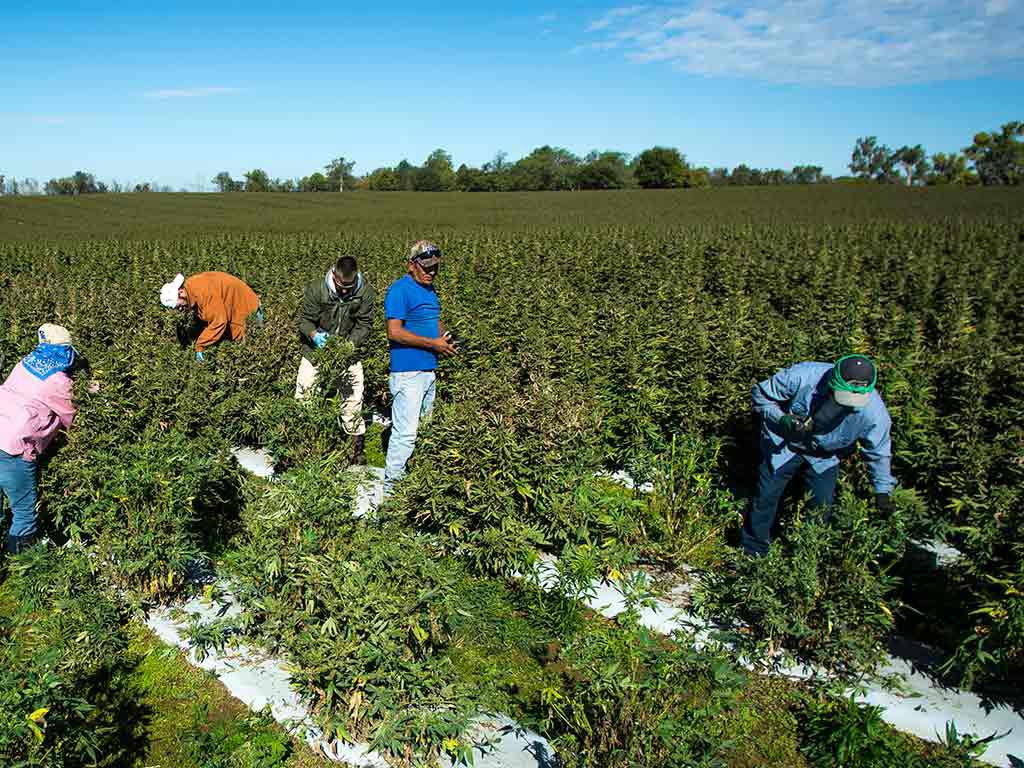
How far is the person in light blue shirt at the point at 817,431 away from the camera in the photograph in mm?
4238

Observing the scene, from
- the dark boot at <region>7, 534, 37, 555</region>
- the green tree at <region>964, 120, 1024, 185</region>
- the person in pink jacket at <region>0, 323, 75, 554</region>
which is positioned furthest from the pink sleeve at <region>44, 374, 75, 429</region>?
the green tree at <region>964, 120, 1024, 185</region>

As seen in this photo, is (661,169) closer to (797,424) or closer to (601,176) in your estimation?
(601,176)

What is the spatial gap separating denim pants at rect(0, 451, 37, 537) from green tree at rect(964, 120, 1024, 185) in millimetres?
128340

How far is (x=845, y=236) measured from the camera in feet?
81.6

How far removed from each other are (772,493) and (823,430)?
65 centimetres

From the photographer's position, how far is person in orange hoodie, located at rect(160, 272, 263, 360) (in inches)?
287

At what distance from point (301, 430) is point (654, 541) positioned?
3088 mm

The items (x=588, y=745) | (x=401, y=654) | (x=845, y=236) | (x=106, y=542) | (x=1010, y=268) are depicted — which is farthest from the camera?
(x=845, y=236)

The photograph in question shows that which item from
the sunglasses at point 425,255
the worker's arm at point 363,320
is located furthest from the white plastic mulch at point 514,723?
the worker's arm at point 363,320

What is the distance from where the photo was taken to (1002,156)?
10819 centimetres

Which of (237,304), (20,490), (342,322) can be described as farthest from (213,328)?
(20,490)

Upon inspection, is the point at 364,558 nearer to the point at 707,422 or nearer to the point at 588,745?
the point at 588,745

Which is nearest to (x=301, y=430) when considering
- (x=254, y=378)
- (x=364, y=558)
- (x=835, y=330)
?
(x=254, y=378)

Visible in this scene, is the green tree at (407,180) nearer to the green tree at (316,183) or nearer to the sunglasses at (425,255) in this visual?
the green tree at (316,183)
